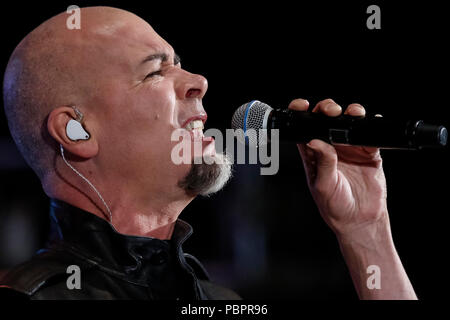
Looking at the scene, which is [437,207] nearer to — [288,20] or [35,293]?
[288,20]

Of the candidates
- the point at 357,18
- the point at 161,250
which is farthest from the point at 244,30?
the point at 161,250

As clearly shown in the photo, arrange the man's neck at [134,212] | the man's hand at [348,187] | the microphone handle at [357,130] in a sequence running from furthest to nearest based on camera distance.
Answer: the man's hand at [348,187], the man's neck at [134,212], the microphone handle at [357,130]

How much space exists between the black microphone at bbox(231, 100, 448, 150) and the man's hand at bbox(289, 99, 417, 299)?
6.3 inches

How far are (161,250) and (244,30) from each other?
2162 mm

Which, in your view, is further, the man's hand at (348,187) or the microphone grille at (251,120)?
the man's hand at (348,187)

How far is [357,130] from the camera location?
4.67ft

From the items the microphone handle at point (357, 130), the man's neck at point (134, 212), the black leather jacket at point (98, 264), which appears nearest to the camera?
the microphone handle at point (357, 130)

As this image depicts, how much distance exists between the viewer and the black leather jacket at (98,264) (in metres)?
1.44

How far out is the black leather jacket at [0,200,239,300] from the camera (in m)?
1.44

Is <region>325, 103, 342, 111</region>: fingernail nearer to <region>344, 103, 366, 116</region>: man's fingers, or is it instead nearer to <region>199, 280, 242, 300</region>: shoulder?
<region>344, 103, 366, 116</region>: man's fingers

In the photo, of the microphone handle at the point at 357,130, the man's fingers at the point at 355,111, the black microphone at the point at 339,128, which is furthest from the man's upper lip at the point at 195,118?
the man's fingers at the point at 355,111

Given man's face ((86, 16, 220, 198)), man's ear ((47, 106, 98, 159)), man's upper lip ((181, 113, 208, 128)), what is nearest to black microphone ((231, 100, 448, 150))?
man's upper lip ((181, 113, 208, 128))

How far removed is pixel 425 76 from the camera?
2998mm

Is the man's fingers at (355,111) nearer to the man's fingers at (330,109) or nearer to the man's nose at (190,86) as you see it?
the man's fingers at (330,109)
